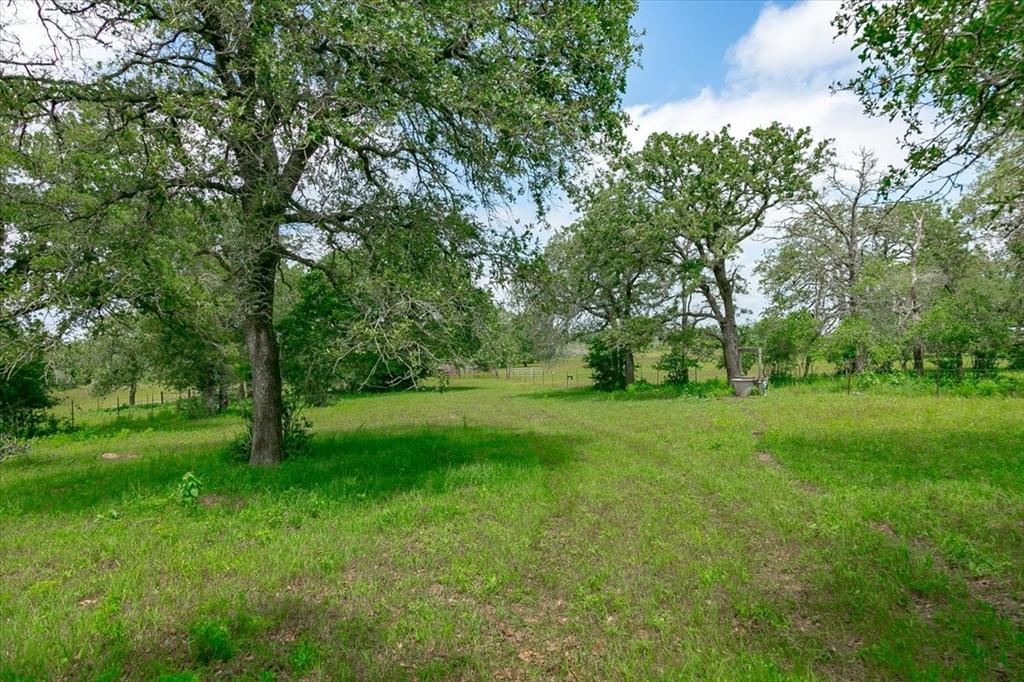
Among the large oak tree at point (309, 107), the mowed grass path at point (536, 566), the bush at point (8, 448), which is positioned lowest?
the mowed grass path at point (536, 566)

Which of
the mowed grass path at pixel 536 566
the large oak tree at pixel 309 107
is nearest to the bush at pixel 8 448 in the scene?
the mowed grass path at pixel 536 566

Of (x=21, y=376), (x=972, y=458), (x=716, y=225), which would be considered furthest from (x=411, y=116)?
(x=716, y=225)

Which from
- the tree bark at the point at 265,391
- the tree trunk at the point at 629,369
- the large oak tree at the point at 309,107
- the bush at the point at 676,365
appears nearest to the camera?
the large oak tree at the point at 309,107

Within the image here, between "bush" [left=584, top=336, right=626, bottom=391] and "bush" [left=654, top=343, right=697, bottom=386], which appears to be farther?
"bush" [left=584, top=336, right=626, bottom=391]

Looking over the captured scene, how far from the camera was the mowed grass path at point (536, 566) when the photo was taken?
4.20 metres

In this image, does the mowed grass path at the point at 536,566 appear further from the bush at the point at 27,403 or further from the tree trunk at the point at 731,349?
the tree trunk at the point at 731,349

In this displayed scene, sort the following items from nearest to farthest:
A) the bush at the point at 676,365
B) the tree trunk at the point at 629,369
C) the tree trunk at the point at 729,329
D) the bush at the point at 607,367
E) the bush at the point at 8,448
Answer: the bush at the point at 8,448
the tree trunk at the point at 729,329
the bush at the point at 676,365
the tree trunk at the point at 629,369
the bush at the point at 607,367

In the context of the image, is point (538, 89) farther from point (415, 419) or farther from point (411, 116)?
point (415, 419)

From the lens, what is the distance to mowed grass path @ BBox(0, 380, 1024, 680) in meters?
4.20

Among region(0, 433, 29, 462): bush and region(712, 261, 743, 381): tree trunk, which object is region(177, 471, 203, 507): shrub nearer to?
region(0, 433, 29, 462): bush

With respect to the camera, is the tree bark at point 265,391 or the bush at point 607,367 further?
the bush at point 607,367

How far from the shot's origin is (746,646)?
430cm

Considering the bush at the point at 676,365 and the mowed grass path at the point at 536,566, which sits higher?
the bush at the point at 676,365

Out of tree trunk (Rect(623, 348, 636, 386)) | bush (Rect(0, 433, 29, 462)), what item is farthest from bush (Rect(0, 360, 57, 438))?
tree trunk (Rect(623, 348, 636, 386))
